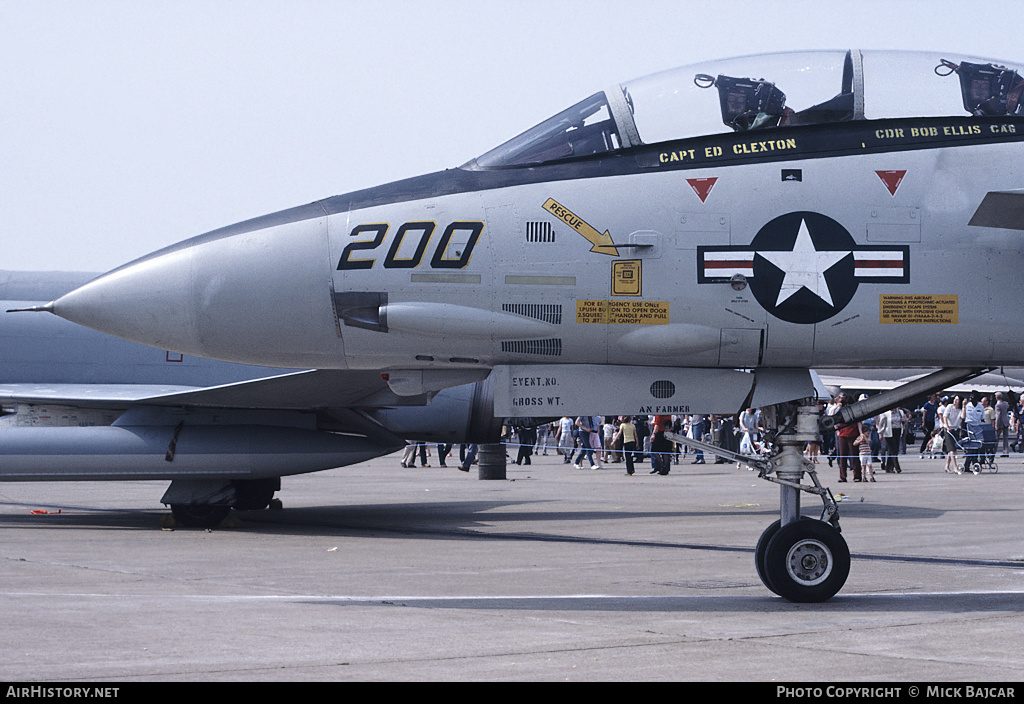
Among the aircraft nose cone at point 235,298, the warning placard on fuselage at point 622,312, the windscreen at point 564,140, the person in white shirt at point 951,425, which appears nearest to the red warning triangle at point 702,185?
the windscreen at point 564,140

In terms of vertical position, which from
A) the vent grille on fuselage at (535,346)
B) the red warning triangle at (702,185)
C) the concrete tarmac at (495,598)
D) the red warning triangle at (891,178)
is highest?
the red warning triangle at (891,178)

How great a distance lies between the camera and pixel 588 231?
7.90m

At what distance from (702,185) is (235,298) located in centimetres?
331

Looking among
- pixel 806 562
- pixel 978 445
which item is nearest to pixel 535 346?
pixel 806 562

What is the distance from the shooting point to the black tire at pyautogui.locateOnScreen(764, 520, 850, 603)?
7910 millimetres

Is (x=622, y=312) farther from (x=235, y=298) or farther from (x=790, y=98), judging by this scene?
(x=235, y=298)

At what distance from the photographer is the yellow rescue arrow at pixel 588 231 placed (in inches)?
310

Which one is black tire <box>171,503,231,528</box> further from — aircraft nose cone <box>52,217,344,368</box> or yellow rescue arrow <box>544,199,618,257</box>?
yellow rescue arrow <box>544,199,618,257</box>

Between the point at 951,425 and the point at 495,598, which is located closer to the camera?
the point at 495,598

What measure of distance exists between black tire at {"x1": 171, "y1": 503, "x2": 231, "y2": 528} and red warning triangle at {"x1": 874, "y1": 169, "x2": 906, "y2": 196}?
32.1 ft

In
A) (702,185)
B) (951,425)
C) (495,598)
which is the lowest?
(495,598)

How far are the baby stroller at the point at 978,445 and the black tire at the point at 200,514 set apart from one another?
19.8 m

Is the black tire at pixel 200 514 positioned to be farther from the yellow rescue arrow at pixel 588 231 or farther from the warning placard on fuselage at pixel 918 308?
the warning placard on fuselage at pixel 918 308

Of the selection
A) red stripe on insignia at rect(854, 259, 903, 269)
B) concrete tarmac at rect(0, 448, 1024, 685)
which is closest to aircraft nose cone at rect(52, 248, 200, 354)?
concrete tarmac at rect(0, 448, 1024, 685)
